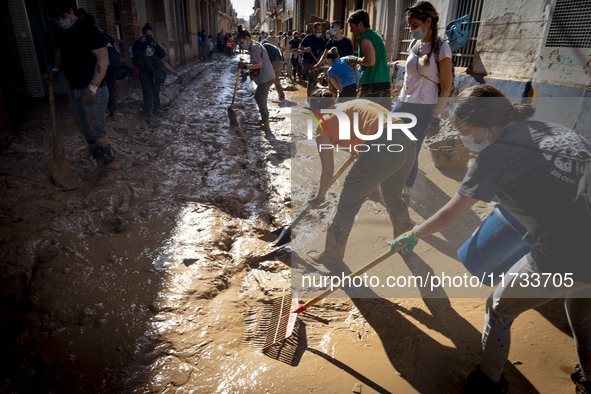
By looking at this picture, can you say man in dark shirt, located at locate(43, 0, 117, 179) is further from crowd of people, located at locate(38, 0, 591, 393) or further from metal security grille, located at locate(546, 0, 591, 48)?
metal security grille, located at locate(546, 0, 591, 48)

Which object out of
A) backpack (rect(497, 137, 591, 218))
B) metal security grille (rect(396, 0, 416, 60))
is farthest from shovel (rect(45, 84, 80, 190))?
metal security grille (rect(396, 0, 416, 60))

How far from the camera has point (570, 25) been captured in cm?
443

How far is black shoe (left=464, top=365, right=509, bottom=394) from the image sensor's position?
5.94 feet

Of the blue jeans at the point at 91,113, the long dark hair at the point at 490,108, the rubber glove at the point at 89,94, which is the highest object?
the long dark hair at the point at 490,108

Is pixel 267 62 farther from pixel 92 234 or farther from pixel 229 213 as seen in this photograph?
pixel 92 234

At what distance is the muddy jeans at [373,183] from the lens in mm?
2557

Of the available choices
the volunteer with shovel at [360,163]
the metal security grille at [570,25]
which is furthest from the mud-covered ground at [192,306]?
the metal security grille at [570,25]

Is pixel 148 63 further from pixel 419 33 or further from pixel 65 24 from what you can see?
pixel 419 33

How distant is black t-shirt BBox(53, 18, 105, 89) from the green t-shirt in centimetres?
297

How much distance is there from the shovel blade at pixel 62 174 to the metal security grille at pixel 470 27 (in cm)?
681

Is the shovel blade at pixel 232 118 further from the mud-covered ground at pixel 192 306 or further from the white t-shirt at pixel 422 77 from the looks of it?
the white t-shirt at pixel 422 77

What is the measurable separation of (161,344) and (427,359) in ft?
5.42

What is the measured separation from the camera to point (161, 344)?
2107 millimetres

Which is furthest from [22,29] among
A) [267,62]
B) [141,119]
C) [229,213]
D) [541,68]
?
[541,68]
